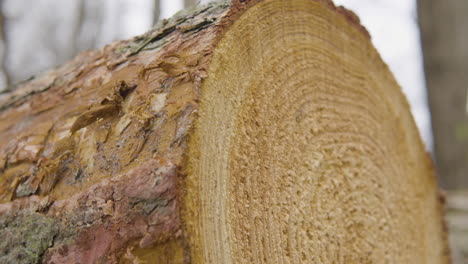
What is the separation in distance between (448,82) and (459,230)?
4.20 ft

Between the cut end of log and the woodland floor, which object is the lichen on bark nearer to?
the cut end of log

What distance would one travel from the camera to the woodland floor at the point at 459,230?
83.0 inches

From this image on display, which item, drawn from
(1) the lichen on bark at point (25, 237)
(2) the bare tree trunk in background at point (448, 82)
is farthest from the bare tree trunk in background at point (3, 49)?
(1) the lichen on bark at point (25, 237)

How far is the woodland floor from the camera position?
2.11 metres

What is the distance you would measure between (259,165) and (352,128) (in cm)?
39

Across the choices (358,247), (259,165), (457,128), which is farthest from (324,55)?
(457,128)

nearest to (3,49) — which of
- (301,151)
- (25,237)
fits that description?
(25,237)

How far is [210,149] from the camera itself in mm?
663

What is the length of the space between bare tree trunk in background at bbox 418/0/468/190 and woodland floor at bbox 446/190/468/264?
29.0 inches

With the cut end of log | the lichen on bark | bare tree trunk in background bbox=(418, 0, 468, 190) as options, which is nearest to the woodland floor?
bare tree trunk in background bbox=(418, 0, 468, 190)

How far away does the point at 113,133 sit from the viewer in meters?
0.75

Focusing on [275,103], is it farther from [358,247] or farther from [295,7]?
[358,247]

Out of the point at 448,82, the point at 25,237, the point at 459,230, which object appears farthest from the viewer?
the point at 448,82

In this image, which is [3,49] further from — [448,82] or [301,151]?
[301,151]
